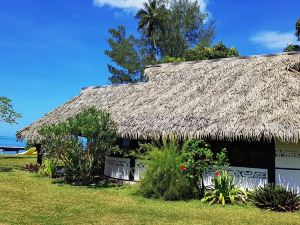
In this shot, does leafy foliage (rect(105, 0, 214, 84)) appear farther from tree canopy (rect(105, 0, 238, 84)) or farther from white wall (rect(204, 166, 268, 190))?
white wall (rect(204, 166, 268, 190))

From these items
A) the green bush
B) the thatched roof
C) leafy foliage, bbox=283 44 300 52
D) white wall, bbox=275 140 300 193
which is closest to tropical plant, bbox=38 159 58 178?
the thatched roof

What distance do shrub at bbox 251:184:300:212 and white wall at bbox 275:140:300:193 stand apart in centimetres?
84

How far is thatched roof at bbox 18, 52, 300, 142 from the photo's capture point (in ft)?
38.5

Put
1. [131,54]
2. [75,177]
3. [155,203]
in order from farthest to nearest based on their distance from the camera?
[131,54] < [75,177] < [155,203]

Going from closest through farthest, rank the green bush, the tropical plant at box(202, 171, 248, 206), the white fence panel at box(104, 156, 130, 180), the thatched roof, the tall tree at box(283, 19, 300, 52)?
the tropical plant at box(202, 171, 248, 206)
the green bush
the thatched roof
the white fence panel at box(104, 156, 130, 180)
the tall tree at box(283, 19, 300, 52)

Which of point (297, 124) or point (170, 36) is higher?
point (170, 36)

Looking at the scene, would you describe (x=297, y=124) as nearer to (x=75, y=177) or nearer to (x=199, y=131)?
(x=199, y=131)

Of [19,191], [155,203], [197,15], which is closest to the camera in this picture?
[155,203]

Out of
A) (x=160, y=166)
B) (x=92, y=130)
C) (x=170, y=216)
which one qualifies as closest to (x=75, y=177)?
(x=92, y=130)

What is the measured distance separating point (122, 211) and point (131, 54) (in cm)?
3016

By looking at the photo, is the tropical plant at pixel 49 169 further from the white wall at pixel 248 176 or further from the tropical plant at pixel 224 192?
the tropical plant at pixel 224 192

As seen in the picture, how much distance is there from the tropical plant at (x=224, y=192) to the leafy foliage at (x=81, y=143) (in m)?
4.25

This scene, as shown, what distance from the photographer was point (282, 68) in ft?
47.0

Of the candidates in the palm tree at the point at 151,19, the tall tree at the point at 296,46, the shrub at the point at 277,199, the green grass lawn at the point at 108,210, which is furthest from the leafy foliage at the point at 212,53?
the shrub at the point at 277,199
